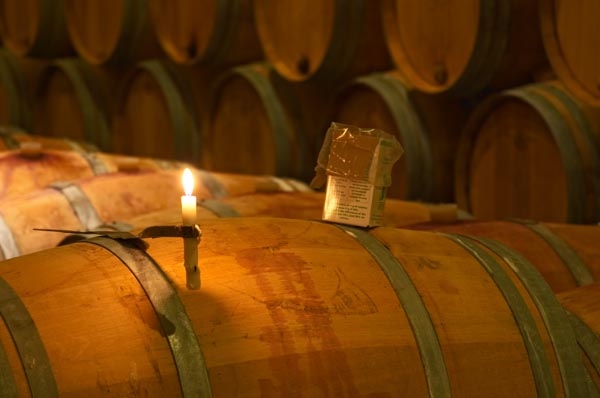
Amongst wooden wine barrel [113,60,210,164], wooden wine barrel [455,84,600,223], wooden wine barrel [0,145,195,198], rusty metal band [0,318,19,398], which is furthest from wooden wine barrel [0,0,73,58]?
rusty metal band [0,318,19,398]

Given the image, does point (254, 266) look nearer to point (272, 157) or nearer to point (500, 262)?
point (500, 262)

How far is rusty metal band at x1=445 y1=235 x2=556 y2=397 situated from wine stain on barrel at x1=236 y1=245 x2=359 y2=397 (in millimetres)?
410

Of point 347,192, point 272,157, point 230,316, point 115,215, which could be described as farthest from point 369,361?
point 272,157

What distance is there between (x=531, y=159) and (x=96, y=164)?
6.04 feet

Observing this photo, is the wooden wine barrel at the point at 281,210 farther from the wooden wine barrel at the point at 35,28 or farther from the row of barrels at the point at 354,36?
the wooden wine barrel at the point at 35,28

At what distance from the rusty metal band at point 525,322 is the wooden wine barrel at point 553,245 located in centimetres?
60

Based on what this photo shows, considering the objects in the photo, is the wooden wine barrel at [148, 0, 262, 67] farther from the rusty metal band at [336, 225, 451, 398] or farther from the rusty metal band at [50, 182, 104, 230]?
the rusty metal band at [336, 225, 451, 398]

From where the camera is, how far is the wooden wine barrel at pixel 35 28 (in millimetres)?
6477

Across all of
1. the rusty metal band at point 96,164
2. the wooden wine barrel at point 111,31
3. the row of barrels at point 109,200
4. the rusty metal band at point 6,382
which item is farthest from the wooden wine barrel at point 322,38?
the rusty metal band at point 6,382

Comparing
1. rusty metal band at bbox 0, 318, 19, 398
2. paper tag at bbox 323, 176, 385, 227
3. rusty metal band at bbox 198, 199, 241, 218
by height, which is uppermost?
paper tag at bbox 323, 176, 385, 227

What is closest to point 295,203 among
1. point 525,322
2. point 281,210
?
point 281,210

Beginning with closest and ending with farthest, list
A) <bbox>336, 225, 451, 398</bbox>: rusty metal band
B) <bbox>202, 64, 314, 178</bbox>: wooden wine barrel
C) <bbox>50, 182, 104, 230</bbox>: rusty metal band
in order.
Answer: <bbox>336, 225, 451, 398</bbox>: rusty metal band
<bbox>50, 182, 104, 230</bbox>: rusty metal band
<bbox>202, 64, 314, 178</bbox>: wooden wine barrel

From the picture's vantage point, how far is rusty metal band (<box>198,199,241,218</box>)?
311 cm

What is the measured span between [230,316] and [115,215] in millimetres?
1755
